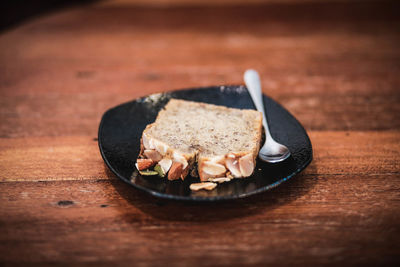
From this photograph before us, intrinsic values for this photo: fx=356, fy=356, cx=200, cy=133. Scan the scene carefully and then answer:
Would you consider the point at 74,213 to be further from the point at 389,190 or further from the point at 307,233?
the point at 389,190

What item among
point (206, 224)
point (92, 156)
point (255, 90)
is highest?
point (255, 90)

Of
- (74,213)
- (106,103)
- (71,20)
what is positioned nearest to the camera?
(74,213)

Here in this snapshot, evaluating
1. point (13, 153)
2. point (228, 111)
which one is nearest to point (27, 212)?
point (13, 153)

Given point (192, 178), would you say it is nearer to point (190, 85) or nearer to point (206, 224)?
point (206, 224)

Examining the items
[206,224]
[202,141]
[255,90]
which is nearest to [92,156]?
[202,141]

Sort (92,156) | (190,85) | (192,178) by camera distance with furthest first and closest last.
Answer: (190,85)
(92,156)
(192,178)

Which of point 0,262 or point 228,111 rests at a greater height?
point 228,111

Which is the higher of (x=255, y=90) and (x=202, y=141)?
(x=255, y=90)
